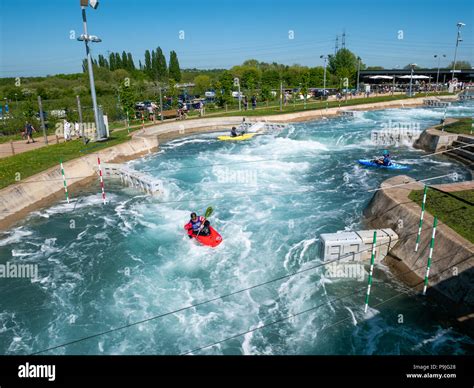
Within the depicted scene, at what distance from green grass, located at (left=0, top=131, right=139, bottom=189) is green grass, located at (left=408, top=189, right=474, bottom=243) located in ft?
64.1

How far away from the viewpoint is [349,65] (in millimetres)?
83875

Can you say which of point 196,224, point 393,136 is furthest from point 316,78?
point 196,224

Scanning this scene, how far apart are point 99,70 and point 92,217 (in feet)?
196

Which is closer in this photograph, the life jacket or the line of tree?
the life jacket

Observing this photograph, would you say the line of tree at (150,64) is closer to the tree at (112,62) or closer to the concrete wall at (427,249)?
the tree at (112,62)

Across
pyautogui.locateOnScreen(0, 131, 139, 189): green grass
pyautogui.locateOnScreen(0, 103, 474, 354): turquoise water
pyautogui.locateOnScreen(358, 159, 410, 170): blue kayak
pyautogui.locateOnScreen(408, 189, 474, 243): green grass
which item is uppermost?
pyautogui.locateOnScreen(0, 131, 139, 189): green grass

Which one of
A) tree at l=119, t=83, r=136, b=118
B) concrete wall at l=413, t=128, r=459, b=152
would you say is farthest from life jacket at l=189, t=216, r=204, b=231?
tree at l=119, t=83, r=136, b=118

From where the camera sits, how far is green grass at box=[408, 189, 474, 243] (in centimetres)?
1138

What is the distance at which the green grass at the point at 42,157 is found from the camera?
2003 centimetres

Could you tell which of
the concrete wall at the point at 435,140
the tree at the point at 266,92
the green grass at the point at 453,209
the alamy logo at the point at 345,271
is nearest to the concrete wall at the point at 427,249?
the green grass at the point at 453,209
